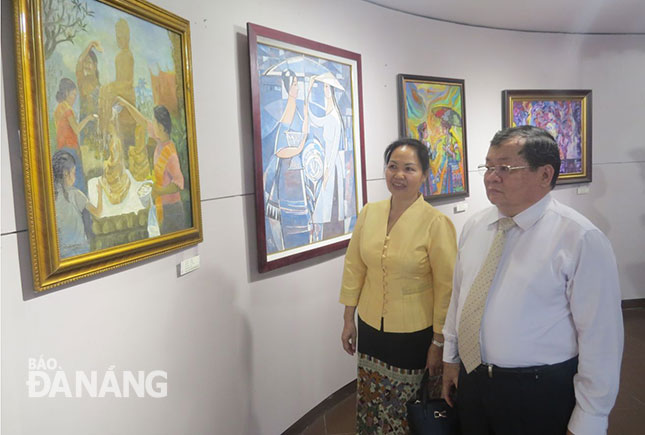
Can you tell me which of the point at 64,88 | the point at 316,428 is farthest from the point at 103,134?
the point at 316,428

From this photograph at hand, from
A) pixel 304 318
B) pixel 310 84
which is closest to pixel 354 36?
pixel 310 84

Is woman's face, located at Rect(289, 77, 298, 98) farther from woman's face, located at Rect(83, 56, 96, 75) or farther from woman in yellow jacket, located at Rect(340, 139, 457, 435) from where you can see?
woman's face, located at Rect(83, 56, 96, 75)

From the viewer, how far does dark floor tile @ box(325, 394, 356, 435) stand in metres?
2.76

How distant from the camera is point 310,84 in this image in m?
2.62

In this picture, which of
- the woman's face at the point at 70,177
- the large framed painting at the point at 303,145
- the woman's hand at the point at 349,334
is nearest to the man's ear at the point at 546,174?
the woman's hand at the point at 349,334

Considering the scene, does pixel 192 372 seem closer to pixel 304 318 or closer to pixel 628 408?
pixel 304 318

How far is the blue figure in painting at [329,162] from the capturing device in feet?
8.88

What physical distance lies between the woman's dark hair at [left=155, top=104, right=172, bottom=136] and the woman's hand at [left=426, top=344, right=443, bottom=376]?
1.46 metres

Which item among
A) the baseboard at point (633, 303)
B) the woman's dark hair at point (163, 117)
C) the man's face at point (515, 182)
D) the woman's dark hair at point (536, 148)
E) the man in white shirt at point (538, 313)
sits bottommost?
the baseboard at point (633, 303)

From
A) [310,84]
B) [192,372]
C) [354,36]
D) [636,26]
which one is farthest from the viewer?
[636,26]

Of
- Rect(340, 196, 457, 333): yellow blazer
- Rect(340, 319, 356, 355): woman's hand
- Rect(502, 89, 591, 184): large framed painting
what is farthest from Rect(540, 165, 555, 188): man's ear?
Rect(502, 89, 591, 184): large framed painting

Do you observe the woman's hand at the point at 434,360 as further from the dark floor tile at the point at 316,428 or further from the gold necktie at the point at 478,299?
the dark floor tile at the point at 316,428

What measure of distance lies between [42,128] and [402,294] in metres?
1.47

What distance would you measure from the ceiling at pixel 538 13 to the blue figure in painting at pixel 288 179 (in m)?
1.30
